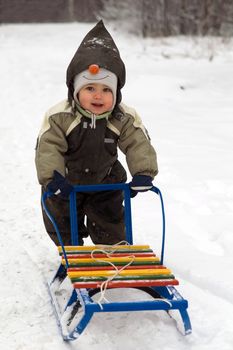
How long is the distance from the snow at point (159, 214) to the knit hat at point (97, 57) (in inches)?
46.4

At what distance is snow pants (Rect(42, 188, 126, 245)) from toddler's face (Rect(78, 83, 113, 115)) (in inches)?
23.6

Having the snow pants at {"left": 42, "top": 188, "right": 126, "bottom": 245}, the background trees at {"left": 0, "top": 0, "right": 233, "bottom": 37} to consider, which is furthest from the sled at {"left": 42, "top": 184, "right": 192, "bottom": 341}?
the background trees at {"left": 0, "top": 0, "right": 233, "bottom": 37}

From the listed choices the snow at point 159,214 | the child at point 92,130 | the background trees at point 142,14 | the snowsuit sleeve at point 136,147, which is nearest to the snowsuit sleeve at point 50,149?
the child at point 92,130

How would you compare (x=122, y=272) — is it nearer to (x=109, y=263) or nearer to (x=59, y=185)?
(x=109, y=263)

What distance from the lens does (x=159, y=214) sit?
4.44m

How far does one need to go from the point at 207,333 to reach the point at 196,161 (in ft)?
10.8

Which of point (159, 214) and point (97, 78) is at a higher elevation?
point (97, 78)

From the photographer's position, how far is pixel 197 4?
19.0m

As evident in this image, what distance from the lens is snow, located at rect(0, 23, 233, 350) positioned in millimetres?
2809

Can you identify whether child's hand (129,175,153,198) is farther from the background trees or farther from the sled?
the background trees

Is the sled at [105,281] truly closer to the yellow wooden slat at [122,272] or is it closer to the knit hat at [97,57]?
the yellow wooden slat at [122,272]

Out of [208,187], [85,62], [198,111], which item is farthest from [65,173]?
[198,111]

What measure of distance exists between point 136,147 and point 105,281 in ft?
3.01

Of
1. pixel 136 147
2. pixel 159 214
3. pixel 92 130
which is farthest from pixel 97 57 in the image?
pixel 159 214
